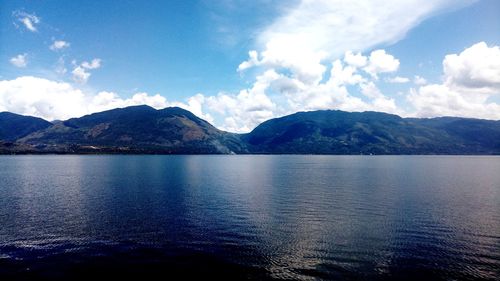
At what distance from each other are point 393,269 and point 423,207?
5038 cm

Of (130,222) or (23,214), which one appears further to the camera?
(23,214)

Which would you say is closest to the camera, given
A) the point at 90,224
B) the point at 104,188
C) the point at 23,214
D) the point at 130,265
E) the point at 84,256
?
the point at 130,265

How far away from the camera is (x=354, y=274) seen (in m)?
43.3

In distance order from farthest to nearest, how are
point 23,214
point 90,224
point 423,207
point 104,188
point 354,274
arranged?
point 104,188, point 423,207, point 23,214, point 90,224, point 354,274

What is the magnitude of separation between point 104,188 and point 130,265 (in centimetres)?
8585

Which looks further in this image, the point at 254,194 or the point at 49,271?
the point at 254,194

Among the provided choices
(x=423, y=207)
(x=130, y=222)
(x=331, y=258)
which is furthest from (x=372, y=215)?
(x=130, y=222)

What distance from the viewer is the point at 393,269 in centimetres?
4569

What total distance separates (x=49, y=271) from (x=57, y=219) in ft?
102

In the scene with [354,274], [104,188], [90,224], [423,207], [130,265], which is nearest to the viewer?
[354,274]

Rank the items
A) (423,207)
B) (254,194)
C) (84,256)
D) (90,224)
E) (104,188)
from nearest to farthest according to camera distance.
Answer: (84,256) → (90,224) → (423,207) → (254,194) → (104,188)

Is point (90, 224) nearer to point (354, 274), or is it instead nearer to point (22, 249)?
point (22, 249)

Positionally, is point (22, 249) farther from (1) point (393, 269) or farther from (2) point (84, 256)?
Result: (1) point (393, 269)

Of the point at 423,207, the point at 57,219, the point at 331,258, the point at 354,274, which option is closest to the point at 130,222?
the point at 57,219
